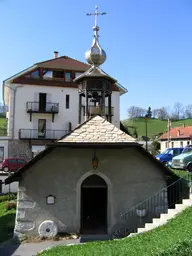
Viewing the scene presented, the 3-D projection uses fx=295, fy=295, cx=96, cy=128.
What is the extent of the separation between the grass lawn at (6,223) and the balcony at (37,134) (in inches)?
666

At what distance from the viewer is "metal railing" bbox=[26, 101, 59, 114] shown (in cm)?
3466

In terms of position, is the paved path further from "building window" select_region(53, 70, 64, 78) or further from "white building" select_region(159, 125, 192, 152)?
"white building" select_region(159, 125, 192, 152)

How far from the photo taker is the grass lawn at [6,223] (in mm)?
12028

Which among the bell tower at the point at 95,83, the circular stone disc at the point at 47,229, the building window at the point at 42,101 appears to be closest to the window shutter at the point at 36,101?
the building window at the point at 42,101

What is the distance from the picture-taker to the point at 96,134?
11.7 m

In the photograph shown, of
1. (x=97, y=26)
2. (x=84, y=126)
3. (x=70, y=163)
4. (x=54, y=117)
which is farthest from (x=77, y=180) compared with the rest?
(x=54, y=117)

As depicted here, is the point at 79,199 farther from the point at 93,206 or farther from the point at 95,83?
the point at 95,83

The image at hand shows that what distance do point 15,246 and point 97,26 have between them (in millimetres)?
10821

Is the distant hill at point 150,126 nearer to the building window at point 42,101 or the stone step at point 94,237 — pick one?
the building window at point 42,101

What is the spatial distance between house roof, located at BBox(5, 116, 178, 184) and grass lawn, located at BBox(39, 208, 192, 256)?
3.24 metres

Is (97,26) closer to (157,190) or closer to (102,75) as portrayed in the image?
(102,75)

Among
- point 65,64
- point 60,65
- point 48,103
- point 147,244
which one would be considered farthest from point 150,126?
point 147,244

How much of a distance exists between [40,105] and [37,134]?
3.51 m

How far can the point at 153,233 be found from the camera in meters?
8.74
